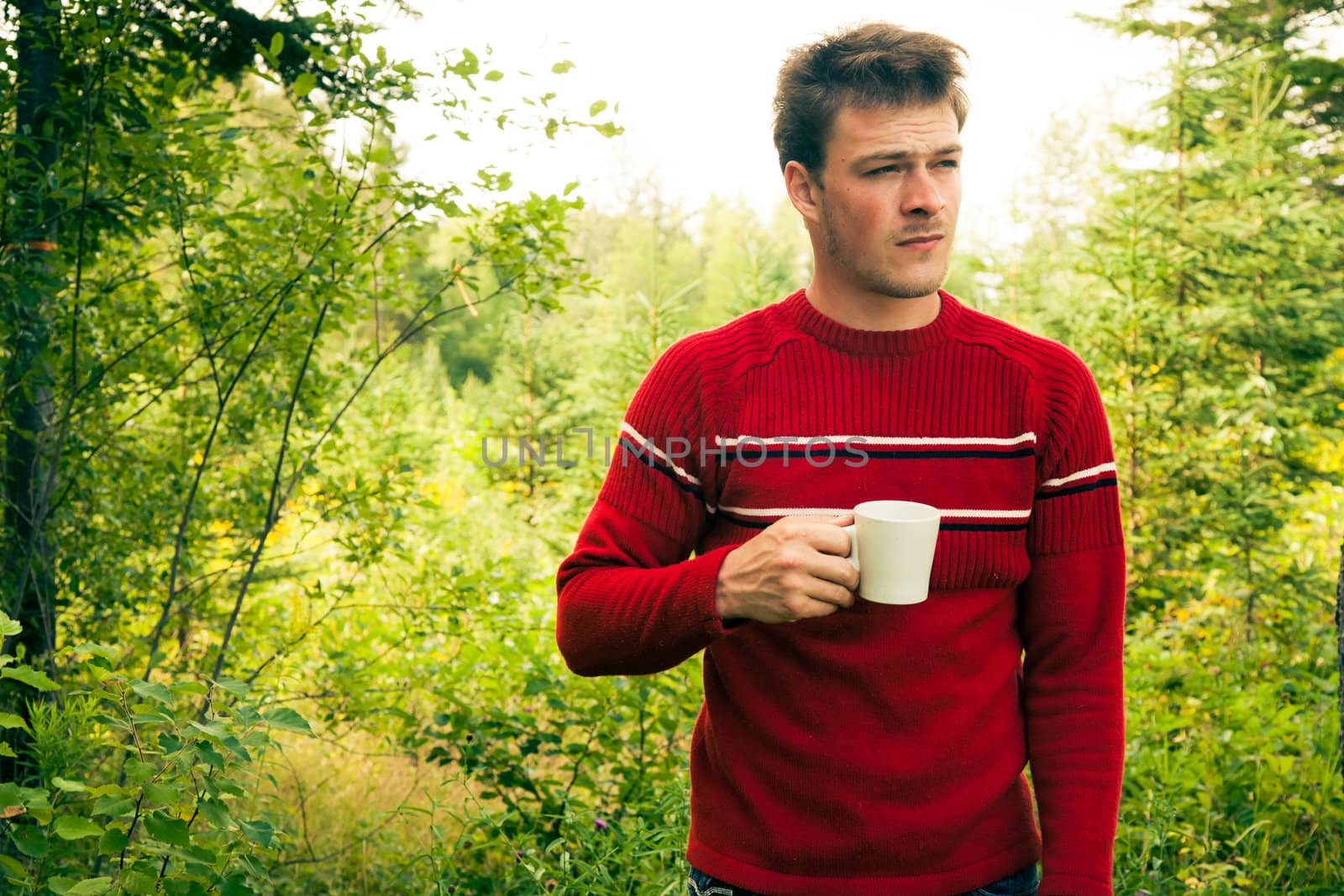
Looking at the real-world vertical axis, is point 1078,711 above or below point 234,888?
above

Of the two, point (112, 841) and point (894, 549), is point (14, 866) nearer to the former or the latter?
point (112, 841)

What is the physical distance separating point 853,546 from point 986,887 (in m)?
0.58

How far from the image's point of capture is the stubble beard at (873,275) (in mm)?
1549

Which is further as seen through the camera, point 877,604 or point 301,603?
point 301,603

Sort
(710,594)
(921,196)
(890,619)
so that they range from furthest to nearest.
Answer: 1. (921,196)
2. (890,619)
3. (710,594)

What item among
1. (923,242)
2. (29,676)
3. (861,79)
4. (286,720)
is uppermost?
(861,79)

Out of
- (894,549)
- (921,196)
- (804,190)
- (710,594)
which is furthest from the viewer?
(804,190)

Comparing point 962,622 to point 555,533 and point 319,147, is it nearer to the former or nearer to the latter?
point 319,147

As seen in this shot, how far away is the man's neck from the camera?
5.26 ft

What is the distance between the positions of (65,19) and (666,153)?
10.8m

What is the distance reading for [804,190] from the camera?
169 centimetres

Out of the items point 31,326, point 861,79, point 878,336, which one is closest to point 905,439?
point 878,336

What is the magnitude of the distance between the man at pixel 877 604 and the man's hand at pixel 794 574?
5cm

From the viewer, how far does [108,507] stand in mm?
3318
